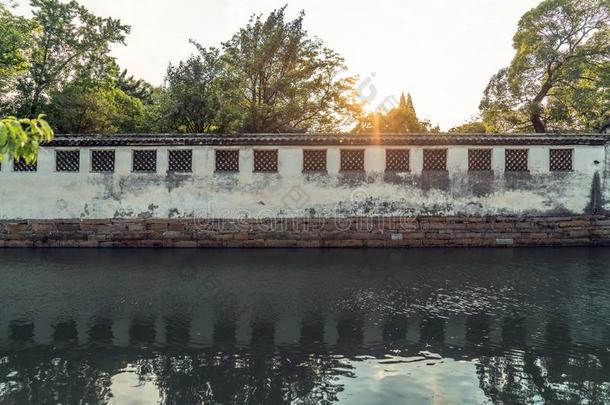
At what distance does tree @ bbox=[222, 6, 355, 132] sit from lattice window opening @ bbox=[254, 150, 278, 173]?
581 centimetres

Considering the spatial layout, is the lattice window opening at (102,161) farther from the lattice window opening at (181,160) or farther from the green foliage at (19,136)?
the green foliage at (19,136)

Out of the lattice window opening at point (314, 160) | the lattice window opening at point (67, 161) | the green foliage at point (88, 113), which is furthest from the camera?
the green foliage at point (88, 113)

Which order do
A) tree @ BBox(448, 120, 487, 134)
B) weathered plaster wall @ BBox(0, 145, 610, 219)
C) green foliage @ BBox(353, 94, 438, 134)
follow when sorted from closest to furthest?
weathered plaster wall @ BBox(0, 145, 610, 219) → green foliage @ BBox(353, 94, 438, 134) → tree @ BBox(448, 120, 487, 134)

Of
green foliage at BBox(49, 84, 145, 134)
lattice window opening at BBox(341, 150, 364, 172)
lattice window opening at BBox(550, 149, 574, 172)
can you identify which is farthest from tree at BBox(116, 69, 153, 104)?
lattice window opening at BBox(550, 149, 574, 172)

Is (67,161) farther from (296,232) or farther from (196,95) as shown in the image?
(296,232)

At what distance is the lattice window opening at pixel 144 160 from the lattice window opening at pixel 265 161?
4388 mm

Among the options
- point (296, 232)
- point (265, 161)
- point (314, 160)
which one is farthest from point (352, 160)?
point (296, 232)

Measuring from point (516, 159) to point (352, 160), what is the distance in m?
7.09

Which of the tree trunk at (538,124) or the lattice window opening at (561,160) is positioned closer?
the lattice window opening at (561,160)

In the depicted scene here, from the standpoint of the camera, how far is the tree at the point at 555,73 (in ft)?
75.4

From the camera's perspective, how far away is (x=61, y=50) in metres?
22.9

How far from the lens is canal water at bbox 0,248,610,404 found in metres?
5.84

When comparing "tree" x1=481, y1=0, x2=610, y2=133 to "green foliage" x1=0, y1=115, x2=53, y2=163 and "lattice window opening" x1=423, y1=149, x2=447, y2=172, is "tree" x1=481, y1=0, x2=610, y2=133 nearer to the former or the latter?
"lattice window opening" x1=423, y1=149, x2=447, y2=172

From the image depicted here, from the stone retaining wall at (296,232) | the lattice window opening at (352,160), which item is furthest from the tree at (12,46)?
the lattice window opening at (352,160)
